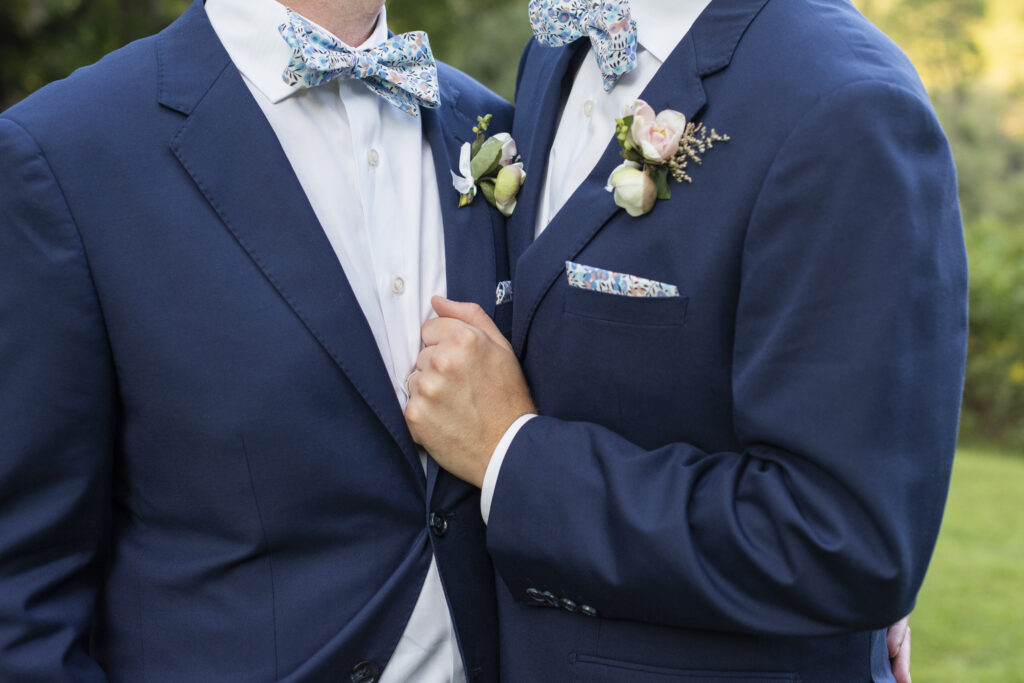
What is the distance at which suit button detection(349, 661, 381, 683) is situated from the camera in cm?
174

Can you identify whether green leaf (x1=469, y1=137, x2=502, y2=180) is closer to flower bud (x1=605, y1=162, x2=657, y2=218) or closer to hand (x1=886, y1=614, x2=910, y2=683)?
flower bud (x1=605, y1=162, x2=657, y2=218)

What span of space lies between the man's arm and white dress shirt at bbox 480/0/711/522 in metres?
0.29

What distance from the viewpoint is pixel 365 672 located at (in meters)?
1.75

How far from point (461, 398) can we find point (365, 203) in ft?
1.27

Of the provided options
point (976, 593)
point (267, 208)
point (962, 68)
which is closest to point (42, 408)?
point (267, 208)

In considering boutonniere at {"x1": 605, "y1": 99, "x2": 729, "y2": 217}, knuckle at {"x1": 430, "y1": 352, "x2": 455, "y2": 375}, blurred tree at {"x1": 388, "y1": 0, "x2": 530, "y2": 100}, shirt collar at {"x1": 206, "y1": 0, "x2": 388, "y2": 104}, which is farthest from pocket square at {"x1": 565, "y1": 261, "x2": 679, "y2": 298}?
blurred tree at {"x1": 388, "y1": 0, "x2": 530, "y2": 100}

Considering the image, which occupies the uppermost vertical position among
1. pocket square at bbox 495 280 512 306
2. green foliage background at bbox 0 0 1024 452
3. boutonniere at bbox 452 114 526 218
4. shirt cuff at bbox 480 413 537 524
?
boutonniere at bbox 452 114 526 218

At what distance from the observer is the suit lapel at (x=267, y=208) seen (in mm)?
1659

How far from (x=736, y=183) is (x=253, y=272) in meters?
0.77

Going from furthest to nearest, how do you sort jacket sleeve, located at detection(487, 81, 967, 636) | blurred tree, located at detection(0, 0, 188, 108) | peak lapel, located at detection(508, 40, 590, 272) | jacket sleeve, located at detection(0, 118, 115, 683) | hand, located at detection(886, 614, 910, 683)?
1. blurred tree, located at detection(0, 0, 188, 108)
2. hand, located at detection(886, 614, 910, 683)
3. peak lapel, located at detection(508, 40, 590, 272)
4. jacket sleeve, located at detection(0, 118, 115, 683)
5. jacket sleeve, located at detection(487, 81, 967, 636)

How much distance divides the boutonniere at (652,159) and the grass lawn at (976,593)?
4003 mm

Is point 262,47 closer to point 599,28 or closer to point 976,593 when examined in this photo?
point 599,28

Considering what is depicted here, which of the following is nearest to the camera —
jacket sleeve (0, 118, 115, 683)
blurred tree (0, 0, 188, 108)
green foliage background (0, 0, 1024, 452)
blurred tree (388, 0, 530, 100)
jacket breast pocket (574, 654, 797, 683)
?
jacket sleeve (0, 118, 115, 683)

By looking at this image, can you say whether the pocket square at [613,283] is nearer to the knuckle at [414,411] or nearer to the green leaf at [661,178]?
the green leaf at [661,178]
